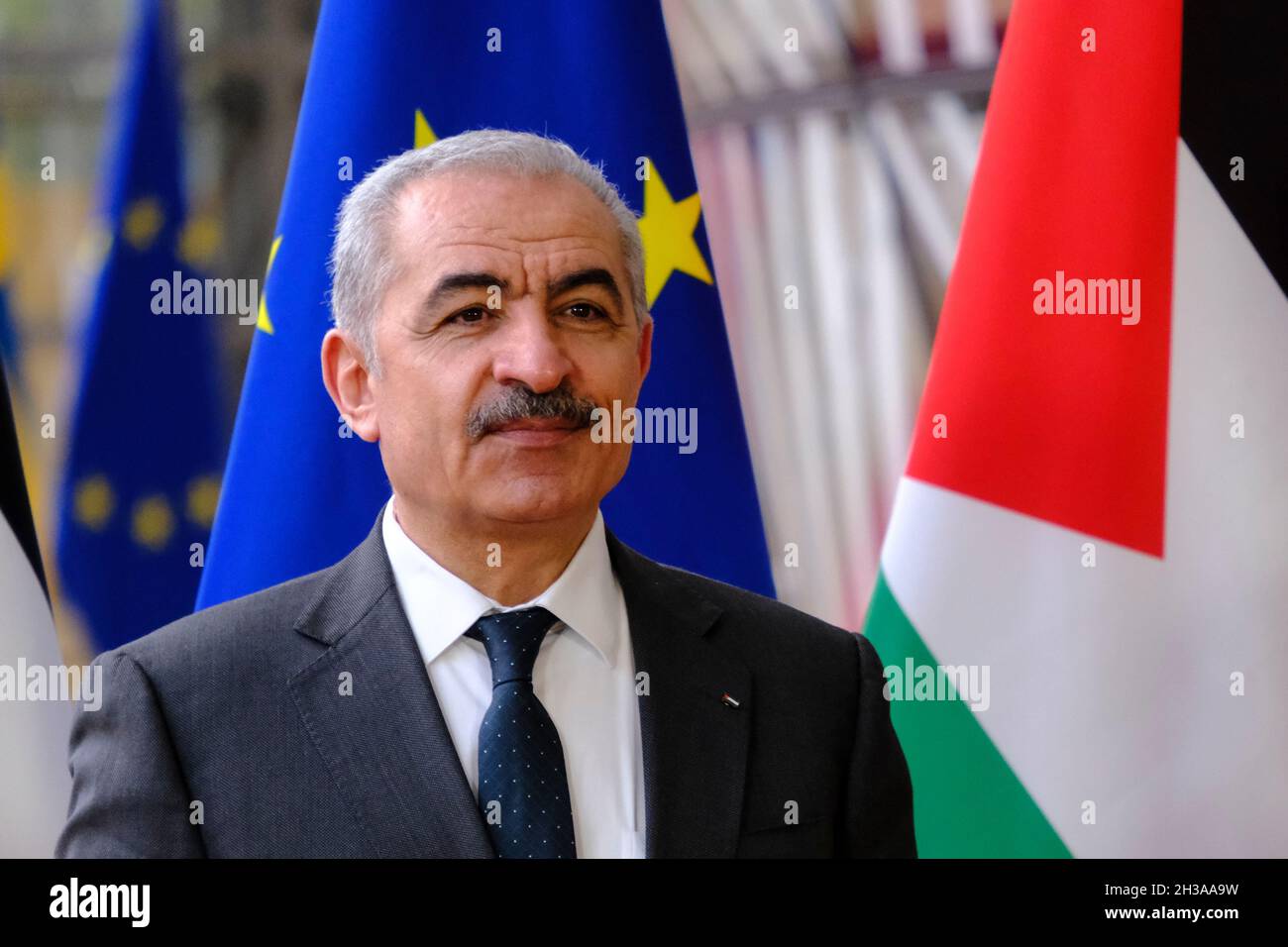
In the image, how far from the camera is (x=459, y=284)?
5.70 feet

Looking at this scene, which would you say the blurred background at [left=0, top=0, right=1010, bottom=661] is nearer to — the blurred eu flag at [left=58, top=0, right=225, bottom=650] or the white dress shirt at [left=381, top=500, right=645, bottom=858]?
the blurred eu flag at [left=58, top=0, right=225, bottom=650]

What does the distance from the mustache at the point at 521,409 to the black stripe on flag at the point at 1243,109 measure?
123 cm

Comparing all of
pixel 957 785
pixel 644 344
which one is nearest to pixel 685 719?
pixel 644 344

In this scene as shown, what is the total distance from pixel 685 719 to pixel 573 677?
16cm

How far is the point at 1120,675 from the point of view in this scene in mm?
2254

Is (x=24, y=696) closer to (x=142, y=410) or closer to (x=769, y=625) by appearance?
(x=142, y=410)

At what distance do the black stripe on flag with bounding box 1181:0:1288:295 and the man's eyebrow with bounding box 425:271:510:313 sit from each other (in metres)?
1.26

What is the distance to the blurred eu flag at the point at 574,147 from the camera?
224 cm

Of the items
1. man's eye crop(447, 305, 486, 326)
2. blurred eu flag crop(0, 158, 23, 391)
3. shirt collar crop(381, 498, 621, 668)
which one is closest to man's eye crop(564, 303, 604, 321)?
man's eye crop(447, 305, 486, 326)

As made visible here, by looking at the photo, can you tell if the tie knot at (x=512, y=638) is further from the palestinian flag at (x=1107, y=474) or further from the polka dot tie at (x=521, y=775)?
the palestinian flag at (x=1107, y=474)

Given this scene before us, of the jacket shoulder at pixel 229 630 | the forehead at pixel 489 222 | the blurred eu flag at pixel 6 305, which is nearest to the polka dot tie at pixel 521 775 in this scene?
the jacket shoulder at pixel 229 630

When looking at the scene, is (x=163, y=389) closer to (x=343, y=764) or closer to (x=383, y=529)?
(x=383, y=529)
